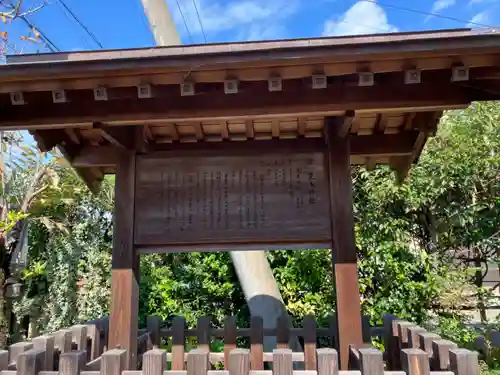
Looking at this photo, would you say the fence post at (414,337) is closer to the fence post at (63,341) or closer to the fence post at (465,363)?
the fence post at (465,363)

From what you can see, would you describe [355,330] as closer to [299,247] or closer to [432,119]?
[299,247]

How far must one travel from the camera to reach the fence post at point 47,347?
7.58ft

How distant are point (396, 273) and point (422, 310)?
0.66 meters

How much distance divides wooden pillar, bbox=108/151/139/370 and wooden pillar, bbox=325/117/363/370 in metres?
1.43

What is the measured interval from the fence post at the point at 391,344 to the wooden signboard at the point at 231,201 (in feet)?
3.58

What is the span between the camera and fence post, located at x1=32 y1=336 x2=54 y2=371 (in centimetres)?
231

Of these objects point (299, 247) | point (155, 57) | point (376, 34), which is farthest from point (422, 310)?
point (155, 57)

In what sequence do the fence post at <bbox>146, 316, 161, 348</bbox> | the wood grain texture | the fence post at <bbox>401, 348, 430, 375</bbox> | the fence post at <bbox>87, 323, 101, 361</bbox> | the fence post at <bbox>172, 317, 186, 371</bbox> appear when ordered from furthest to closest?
1. the fence post at <bbox>146, 316, 161, 348</bbox>
2. the fence post at <bbox>172, 317, 186, 371</bbox>
3. the wood grain texture
4. the fence post at <bbox>87, 323, 101, 361</bbox>
5. the fence post at <bbox>401, 348, 430, 375</bbox>

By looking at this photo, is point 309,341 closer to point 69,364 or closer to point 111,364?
point 111,364

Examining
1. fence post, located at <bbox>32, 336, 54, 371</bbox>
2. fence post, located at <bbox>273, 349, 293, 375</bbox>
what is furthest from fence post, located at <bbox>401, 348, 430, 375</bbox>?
fence post, located at <bbox>32, 336, 54, 371</bbox>

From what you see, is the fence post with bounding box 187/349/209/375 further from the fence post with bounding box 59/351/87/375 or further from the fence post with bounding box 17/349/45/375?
the fence post with bounding box 17/349/45/375

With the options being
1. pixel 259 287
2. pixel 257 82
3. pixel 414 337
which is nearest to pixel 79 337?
pixel 257 82

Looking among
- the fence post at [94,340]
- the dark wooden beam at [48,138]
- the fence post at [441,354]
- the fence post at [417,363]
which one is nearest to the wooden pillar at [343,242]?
the fence post at [441,354]

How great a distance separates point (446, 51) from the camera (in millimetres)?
1909
